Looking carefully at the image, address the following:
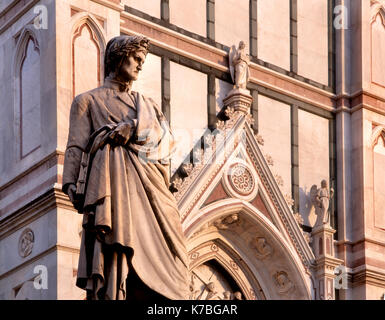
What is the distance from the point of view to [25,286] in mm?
14320

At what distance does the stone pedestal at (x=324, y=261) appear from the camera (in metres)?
16.6

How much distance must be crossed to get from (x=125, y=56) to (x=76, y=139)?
22.0 inches

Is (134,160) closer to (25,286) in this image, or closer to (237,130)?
(25,286)

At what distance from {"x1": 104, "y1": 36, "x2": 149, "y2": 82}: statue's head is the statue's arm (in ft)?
0.90

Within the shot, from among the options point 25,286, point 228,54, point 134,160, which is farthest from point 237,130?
point 134,160

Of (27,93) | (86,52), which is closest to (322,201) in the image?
(86,52)

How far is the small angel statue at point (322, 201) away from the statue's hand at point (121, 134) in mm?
10580

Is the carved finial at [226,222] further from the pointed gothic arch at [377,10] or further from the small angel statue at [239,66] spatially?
the pointed gothic arch at [377,10]

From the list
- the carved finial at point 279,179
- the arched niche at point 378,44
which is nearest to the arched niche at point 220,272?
the carved finial at point 279,179

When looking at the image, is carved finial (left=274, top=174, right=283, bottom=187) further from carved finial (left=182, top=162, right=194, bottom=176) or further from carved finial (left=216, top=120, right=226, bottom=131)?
carved finial (left=182, top=162, right=194, bottom=176)

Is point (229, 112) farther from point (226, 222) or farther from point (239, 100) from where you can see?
point (226, 222)

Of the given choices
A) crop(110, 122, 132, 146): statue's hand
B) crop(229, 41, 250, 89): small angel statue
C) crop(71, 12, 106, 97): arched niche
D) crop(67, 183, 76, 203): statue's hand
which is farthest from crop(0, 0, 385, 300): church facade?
crop(110, 122, 132, 146): statue's hand
